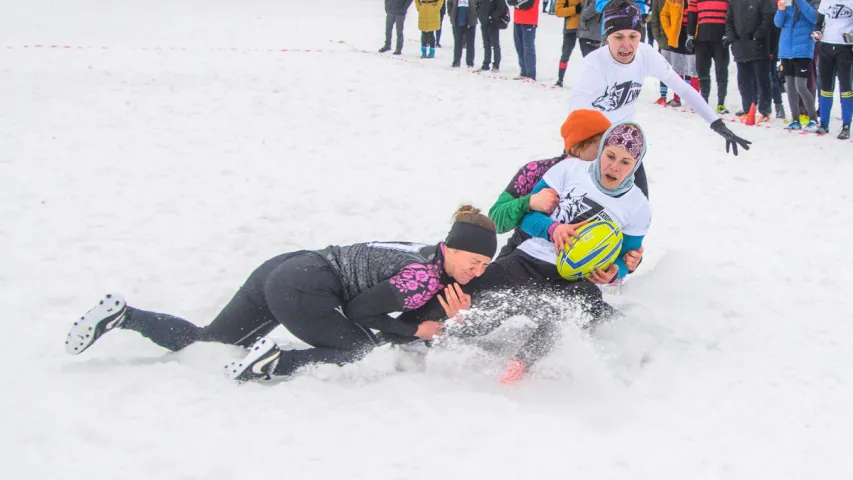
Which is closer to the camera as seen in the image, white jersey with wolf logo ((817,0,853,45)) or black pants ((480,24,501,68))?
white jersey with wolf logo ((817,0,853,45))

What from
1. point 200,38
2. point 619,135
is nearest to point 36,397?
point 619,135

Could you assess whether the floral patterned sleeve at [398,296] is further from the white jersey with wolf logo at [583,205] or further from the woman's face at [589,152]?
the woman's face at [589,152]

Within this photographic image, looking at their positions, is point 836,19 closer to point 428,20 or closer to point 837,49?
point 837,49

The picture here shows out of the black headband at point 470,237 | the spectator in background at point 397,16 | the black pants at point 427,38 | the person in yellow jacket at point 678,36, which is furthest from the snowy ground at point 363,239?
the black pants at point 427,38

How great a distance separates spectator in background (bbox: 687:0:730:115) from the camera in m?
10.6

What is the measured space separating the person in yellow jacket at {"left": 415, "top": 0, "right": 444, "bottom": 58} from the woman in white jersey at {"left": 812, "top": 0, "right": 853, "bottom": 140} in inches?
343

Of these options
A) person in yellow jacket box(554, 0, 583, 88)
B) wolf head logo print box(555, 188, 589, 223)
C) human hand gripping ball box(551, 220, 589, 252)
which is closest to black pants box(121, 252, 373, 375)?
human hand gripping ball box(551, 220, 589, 252)

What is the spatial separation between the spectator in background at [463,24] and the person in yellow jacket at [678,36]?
4.19 m

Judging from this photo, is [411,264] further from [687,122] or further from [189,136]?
[687,122]

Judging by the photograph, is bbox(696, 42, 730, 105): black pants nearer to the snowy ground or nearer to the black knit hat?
the snowy ground

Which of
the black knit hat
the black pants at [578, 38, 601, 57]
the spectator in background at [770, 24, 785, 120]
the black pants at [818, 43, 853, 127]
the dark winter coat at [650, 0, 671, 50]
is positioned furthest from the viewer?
the black pants at [578, 38, 601, 57]

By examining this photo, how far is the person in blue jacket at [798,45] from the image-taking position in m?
9.26

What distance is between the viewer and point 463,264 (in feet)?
12.1

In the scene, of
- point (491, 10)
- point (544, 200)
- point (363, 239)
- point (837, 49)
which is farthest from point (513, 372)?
point (491, 10)
